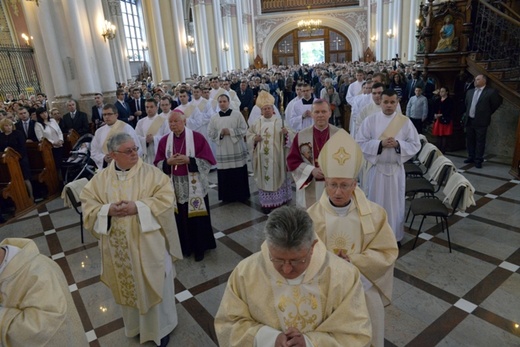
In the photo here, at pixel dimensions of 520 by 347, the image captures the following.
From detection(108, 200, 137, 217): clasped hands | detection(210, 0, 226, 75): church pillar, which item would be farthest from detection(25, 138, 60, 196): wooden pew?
detection(210, 0, 226, 75): church pillar

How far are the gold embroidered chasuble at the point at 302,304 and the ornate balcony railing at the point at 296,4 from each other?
1556 inches

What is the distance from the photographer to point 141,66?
26453 mm

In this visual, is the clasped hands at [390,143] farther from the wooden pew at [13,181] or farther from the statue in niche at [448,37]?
the wooden pew at [13,181]

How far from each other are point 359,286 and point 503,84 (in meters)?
7.87

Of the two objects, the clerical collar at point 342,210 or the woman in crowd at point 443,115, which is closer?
the clerical collar at point 342,210

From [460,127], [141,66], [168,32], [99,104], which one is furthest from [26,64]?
[460,127]

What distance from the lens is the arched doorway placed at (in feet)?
128

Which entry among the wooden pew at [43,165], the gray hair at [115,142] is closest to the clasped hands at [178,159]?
the gray hair at [115,142]

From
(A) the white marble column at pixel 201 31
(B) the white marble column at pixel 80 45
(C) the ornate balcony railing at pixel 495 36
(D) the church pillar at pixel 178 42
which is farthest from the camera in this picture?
(A) the white marble column at pixel 201 31

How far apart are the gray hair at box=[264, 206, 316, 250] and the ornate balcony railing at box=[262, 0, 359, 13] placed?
1558 inches

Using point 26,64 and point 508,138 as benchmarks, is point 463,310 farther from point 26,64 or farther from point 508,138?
point 26,64

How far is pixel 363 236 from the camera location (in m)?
2.48

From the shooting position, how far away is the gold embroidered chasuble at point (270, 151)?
617 centimetres

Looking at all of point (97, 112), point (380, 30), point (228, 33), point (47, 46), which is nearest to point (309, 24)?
point (380, 30)
